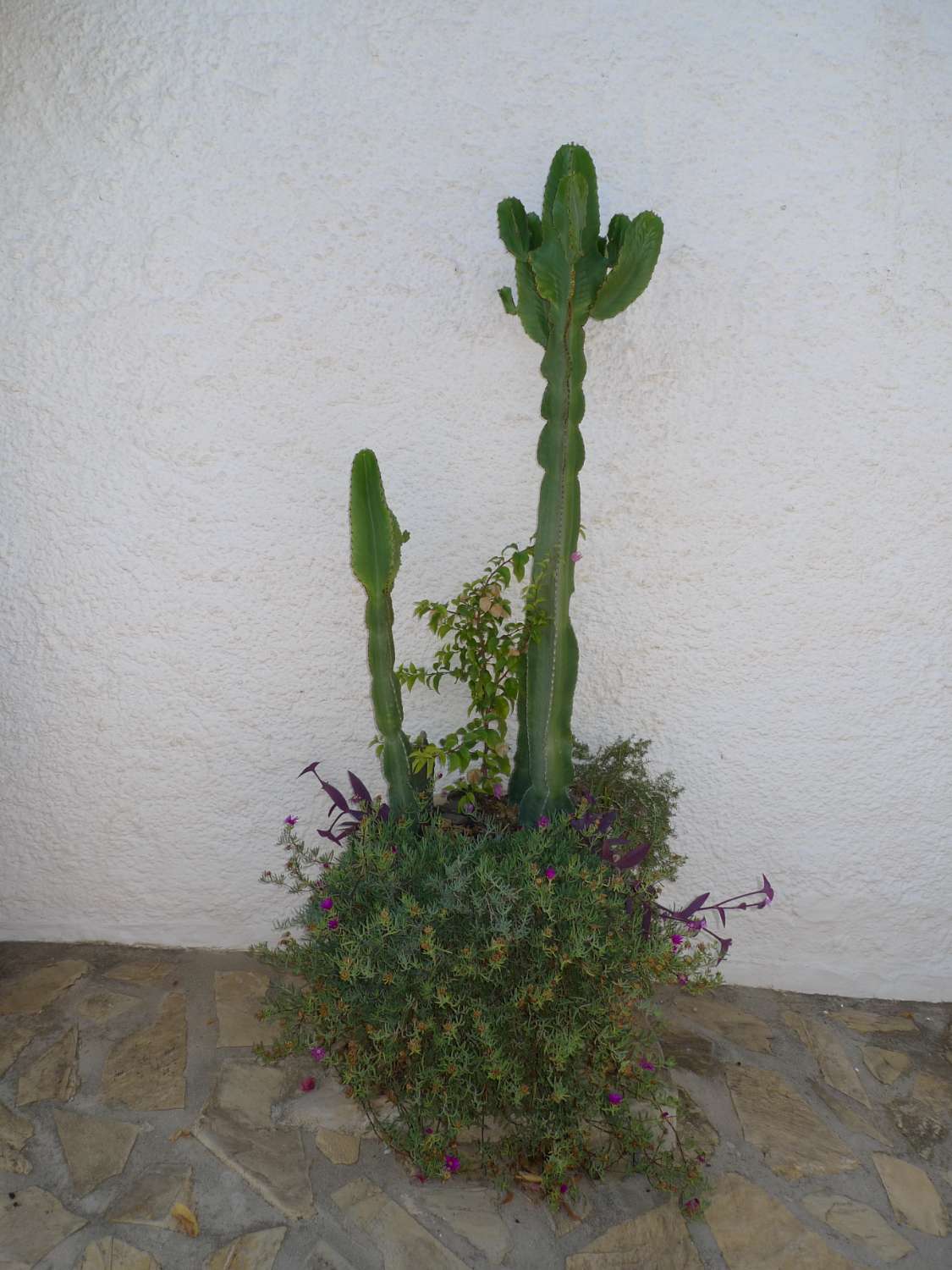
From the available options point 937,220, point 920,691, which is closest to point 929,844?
point 920,691

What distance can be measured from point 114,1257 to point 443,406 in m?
2.23

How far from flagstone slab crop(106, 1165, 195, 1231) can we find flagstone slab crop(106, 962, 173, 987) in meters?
0.77

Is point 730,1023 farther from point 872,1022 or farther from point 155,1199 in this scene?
point 155,1199

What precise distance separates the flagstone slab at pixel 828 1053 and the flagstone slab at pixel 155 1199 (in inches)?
70.3

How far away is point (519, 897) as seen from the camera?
209 cm

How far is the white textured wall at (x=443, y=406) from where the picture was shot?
2.51 metres

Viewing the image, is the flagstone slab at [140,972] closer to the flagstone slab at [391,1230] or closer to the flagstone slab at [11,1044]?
the flagstone slab at [11,1044]

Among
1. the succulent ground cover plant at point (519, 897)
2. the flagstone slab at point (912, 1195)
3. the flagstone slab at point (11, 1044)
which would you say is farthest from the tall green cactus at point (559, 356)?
the flagstone slab at point (11, 1044)

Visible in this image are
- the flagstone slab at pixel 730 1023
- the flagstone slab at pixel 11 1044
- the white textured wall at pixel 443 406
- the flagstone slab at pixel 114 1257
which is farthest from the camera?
the flagstone slab at pixel 730 1023

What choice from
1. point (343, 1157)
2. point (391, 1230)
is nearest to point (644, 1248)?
point (391, 1230)

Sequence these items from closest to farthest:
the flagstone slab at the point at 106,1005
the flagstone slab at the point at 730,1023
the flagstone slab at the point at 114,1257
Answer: the flagstone slab at the point at 114,1257, the flagstone slab at the point at 106,1005, the flagstone slab at the point at 730,1023

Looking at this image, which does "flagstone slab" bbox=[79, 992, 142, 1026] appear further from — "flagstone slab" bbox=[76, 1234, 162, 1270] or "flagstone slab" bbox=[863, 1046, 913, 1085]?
"flagstone slab" bbox=[863, 1046, 913, 1085]

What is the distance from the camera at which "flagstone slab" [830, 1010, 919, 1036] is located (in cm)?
288

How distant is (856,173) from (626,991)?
233 centimetres
